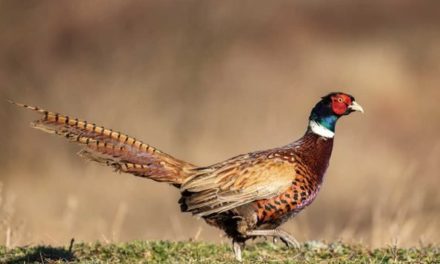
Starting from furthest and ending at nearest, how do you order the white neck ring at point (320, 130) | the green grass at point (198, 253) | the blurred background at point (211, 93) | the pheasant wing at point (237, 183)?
the blurred background at point (211, 93) < the white neck ring at point (320, 130) < the green grass at point (198, 253) < the pheasant wing at point (237, 183)

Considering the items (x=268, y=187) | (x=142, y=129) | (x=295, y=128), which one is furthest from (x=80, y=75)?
(x=268, y=187)

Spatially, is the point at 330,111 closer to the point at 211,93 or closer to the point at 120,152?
the point at 120,152

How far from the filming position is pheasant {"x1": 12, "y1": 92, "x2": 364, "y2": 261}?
9.49 meters

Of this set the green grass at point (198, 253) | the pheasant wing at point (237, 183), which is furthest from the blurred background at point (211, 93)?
the pheasant wing at point (237, 183)

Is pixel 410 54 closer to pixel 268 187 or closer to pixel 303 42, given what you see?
pixel 303 42

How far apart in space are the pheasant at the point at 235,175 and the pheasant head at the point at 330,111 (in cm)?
7

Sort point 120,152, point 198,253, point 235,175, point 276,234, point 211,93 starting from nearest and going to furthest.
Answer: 1. point 276,234
2. point 235,175
3. point 120,152
4. point 198,253
5. point 211,93

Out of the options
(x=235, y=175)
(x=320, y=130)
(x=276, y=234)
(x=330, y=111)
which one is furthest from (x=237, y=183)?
(x=330, y=111)

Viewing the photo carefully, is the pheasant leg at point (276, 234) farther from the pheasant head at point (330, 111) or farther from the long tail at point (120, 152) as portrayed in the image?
the pheasant head at point (330, 111)

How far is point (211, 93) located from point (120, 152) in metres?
15.4

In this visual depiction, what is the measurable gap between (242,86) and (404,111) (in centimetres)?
376

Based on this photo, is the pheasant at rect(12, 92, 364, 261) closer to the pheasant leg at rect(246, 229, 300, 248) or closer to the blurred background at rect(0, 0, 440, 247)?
the pheasant leg at rect(246, 229, 300, 248)

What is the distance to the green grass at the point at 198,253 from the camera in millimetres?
9750

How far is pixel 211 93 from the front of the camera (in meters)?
25.1
